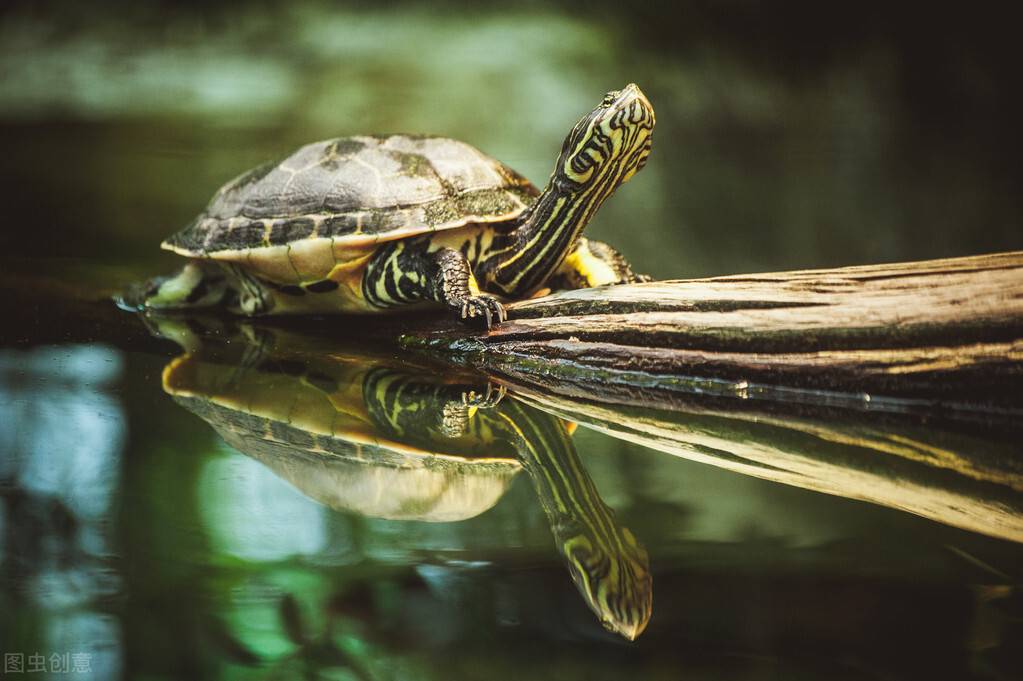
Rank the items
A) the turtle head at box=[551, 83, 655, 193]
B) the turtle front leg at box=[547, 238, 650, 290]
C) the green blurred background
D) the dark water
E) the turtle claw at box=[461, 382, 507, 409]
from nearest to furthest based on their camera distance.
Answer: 1. the dark water
2. the turtle claw at box=[461, 382, 507, 409]
3. the turtle head at box=[551, 83, 655, 193]
4. the turtle front leg at box=[547, 238, 650, 290]
5. the green blurred background

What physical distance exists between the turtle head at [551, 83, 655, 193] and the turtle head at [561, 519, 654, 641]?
1.24 metres

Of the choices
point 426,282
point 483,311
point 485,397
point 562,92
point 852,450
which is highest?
point 562,92

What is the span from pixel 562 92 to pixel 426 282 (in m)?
4.29

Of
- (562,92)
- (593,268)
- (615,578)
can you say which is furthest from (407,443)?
(562,92)

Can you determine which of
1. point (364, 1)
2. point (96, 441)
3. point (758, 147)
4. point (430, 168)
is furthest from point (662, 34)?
point (96, 441)

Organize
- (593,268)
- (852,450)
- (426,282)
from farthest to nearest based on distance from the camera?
(593,268) → (426,282) → (852,450)

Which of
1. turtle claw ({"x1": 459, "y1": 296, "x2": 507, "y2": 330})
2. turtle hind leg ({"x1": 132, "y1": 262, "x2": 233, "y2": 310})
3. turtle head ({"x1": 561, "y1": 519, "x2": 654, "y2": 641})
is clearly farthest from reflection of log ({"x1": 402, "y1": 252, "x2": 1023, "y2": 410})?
turtle hind leg ({"x1": 132, "y1": 262, "x2": 233, "y2": 310})

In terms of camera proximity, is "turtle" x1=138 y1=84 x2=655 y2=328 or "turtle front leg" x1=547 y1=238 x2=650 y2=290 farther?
"turtle front leg" x1=547 y1=238 x2=650 y2=290

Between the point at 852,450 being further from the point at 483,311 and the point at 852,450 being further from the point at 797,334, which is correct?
the point at 483,311

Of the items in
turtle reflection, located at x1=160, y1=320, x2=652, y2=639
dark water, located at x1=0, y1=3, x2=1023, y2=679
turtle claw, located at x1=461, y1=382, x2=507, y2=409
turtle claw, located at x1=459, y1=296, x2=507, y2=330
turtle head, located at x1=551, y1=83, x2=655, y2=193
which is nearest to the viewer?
dark water, located at x1=0, y1=3, x2=1023, y2=679

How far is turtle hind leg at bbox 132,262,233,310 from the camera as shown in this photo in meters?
3.07

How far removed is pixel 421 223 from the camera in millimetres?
2416

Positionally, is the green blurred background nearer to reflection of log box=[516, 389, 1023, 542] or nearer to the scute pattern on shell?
the scute pattern on shell

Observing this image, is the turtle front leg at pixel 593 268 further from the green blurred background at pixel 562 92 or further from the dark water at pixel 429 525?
the green blurred background at pixel 562 92
